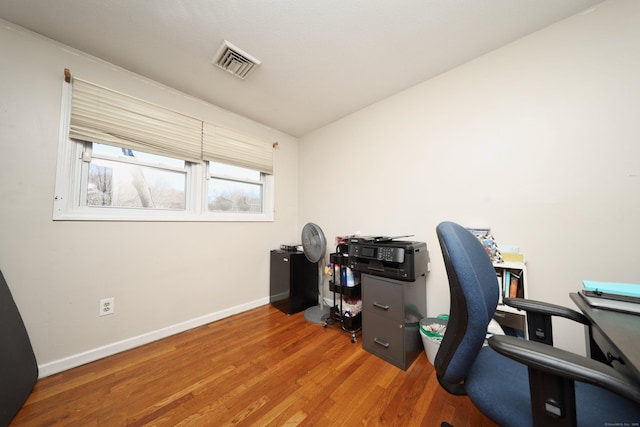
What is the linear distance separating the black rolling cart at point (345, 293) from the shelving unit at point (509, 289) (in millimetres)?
1074

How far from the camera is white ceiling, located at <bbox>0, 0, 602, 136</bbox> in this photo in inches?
50.7

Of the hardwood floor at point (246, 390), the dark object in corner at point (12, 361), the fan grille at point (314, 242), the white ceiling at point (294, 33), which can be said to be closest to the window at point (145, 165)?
the white ceiling at point (294, 33)

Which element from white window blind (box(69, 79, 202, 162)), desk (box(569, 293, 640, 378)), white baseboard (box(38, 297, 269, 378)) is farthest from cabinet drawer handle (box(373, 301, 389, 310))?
white window blind (box(69, 79, 202, 162))

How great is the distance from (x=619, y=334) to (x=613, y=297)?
1.28ft

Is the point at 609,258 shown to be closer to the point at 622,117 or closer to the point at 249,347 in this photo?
the point at 622,117

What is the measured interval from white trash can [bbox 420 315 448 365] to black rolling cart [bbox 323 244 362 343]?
587mm

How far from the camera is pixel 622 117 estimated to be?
1.21 meters

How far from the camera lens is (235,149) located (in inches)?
95.5

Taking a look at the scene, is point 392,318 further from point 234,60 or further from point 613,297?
point 234,60

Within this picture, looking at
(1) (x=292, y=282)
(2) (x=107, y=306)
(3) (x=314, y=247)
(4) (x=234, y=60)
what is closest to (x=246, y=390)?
(1) (x=292, y=282)

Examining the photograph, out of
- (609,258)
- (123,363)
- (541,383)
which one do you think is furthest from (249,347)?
(609,258)

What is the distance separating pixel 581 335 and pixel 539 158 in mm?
1143

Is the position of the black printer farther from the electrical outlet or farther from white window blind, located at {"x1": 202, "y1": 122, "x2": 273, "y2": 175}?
the electrical outlet

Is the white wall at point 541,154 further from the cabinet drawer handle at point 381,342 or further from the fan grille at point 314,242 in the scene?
the fan grille at point 314,242
